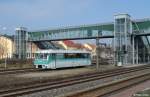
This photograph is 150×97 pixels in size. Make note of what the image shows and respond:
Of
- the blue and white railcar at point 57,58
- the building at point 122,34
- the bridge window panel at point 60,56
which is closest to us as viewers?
the blue and white railcar at point 57,58

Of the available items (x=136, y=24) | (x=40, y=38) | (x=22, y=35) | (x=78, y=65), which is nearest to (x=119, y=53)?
(x=136, y=24)

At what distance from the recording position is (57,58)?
4769cm

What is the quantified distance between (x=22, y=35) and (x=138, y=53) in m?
45.8

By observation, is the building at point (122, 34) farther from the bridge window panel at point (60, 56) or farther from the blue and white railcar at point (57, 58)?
the bridge window panel at point (60, 56)

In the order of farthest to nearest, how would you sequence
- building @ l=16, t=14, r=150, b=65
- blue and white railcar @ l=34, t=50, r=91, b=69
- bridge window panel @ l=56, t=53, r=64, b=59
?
building @ l=16, t=14, r=150, b=65 → bridge window panel @ l=56, t=53, r=64, b=59 → blue and white railcar @ l=34, t=50, r=91, b=69

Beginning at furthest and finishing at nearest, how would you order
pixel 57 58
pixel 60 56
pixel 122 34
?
1. pixel 122 34
2. pixel 60 56
3. pixel 57 58

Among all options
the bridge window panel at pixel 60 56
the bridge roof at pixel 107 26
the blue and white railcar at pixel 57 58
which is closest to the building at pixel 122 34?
the bridge roof at pixel 107 26

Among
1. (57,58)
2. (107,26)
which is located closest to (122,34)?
(107,26)

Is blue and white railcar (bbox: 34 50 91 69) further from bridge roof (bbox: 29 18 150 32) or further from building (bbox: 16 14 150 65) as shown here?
bridge roof (bbox: 29 18 150 32)

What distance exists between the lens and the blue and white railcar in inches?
1838

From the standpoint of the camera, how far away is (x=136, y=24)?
Answer: 3615 inches

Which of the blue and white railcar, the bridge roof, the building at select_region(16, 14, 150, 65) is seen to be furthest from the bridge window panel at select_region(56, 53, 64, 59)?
the bridge roof

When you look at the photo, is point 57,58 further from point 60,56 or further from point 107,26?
point 107,26

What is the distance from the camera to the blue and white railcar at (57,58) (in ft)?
153
